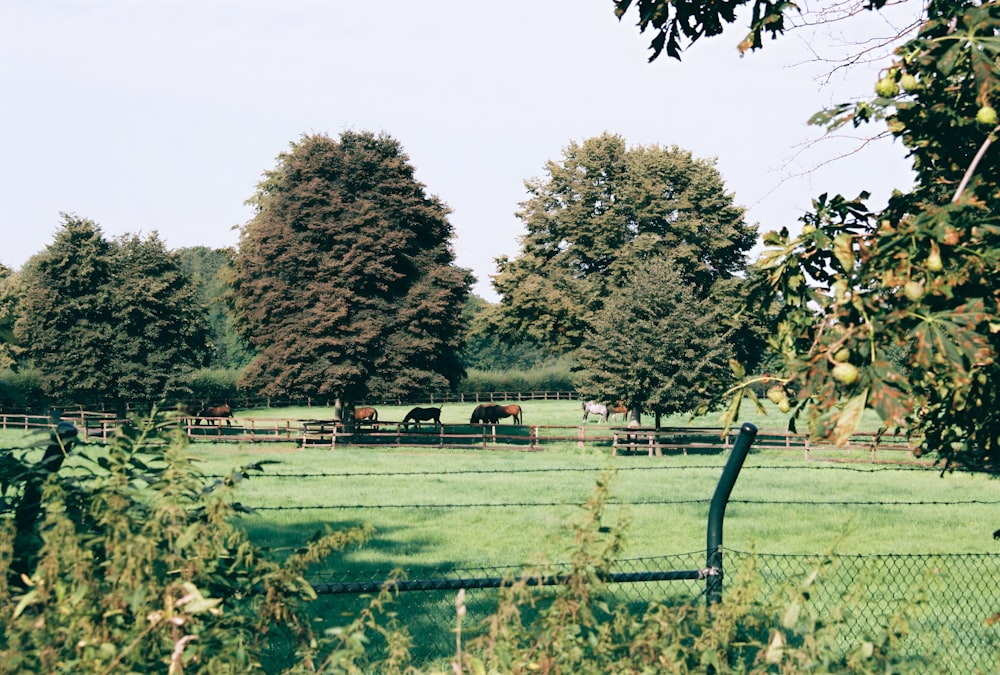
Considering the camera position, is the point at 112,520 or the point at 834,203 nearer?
the point at 112,520

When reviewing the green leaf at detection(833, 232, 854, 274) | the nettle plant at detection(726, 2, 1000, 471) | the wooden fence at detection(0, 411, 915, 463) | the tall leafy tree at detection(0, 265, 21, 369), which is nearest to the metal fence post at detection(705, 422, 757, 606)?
the nettle plant at detection(726, 2, 1000, 471)

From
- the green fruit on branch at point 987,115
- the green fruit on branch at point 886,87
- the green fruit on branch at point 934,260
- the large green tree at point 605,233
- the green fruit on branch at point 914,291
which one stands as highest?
the large green tree at point 605,233

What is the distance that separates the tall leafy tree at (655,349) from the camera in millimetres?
34719

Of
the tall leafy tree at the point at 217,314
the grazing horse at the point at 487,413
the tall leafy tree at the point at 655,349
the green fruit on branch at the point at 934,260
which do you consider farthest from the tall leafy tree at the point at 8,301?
the green fruit on branch at the point at 934,260

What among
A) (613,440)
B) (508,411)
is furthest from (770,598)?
(508,411)

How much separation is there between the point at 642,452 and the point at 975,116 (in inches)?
1287

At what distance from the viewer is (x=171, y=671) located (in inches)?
110

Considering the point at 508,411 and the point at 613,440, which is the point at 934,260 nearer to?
the point at 613,440

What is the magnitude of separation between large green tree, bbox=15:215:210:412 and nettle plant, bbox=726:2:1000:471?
46026 mm

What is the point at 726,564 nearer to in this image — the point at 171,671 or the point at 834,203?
the point at 834,203

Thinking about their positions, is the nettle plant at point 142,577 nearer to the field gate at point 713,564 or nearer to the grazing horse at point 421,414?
the field gate at point 713,564

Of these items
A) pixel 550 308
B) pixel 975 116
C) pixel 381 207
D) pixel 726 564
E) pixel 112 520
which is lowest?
pixel 726 564

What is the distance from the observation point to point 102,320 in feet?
160

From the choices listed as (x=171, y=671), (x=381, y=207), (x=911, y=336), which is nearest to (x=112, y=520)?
(x=171, y=671)
